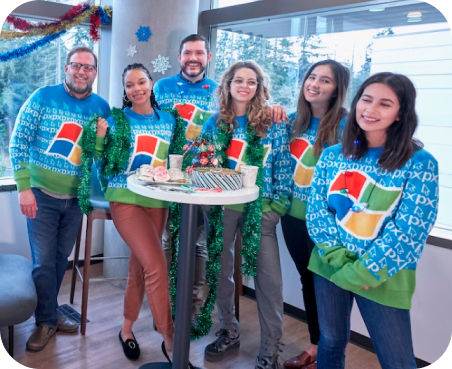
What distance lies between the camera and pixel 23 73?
11.3 ft

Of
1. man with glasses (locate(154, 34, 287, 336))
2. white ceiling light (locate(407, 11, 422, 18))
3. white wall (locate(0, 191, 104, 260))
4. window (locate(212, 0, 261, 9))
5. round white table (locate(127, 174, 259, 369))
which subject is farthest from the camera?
window (locate(212, 0, 261, 9))

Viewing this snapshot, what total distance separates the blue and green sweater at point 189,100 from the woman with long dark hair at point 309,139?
0.66 metres

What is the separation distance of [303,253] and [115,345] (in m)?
1.23

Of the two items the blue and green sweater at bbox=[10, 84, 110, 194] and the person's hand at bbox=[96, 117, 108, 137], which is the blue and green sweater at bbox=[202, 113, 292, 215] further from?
the blue and green sweater at bbox=[10, 84, 110, 194]

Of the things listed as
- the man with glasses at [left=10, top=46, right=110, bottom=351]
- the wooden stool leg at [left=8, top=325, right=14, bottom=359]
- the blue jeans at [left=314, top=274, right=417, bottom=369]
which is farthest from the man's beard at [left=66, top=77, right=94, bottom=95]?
the blue jeans at [left=314, top=274, right=417, bottom=369]

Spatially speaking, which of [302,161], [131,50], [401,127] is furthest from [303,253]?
[131,50]

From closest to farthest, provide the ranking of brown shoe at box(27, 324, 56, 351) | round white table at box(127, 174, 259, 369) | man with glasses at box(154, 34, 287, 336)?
round white table at box(127, 174, 259, 369) → brown shoe at box(27, 324, 56, 351) → man with glasses at box(154, 34, 287, 336)

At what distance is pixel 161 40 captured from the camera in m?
3.30

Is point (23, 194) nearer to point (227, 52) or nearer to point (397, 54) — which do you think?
point (227, 52)

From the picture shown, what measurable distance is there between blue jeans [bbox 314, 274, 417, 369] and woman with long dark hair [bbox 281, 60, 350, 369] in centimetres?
55

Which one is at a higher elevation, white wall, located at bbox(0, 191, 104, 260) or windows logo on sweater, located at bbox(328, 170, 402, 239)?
windows logo on sweater, located at bbox(328, 170, 402, 239)

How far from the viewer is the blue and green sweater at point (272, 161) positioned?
7.89ft

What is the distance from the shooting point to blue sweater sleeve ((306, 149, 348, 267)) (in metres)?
1.81

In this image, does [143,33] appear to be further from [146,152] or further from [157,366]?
[157,366]
